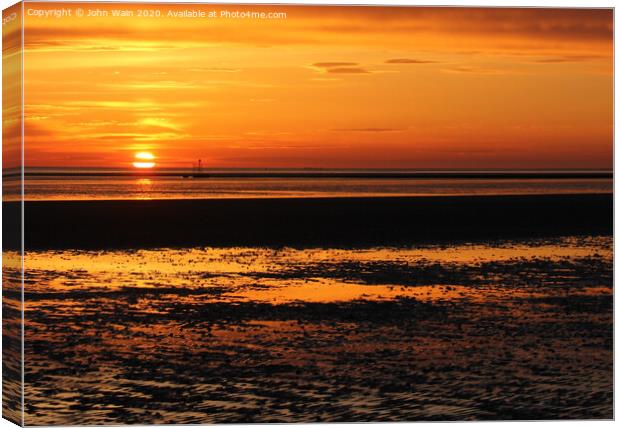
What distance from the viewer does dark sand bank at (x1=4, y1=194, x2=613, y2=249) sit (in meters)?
28.5

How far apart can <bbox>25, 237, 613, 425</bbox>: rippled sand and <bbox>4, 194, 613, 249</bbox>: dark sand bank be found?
526 cm

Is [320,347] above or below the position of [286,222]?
below

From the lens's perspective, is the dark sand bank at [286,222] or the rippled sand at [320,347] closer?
the rippled sand at [320,347]

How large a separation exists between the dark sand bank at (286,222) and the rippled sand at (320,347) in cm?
526

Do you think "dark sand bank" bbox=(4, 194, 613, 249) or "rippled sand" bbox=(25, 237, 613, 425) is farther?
"dark sand bank" bbox=(4, 194, 613, 249)

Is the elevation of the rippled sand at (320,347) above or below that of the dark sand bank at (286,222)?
below

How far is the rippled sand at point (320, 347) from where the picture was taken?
1338 cm

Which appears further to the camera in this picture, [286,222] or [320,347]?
[286,222]

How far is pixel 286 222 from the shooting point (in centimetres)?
3497

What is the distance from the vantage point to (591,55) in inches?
583

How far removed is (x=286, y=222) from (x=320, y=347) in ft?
65.5

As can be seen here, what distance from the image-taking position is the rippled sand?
43.9ft

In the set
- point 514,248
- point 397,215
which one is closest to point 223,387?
point 514,248

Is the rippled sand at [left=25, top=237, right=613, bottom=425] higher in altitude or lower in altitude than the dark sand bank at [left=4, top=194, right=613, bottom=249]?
lower
